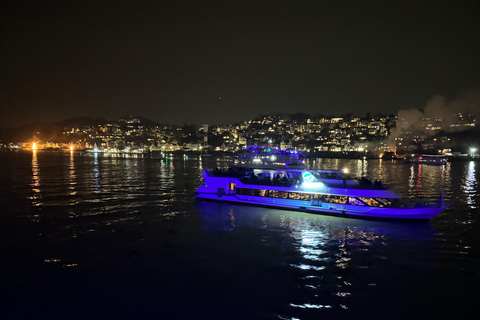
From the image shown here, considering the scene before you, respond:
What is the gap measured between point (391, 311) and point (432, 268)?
14.9 feet

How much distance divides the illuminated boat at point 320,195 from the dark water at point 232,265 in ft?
2.61

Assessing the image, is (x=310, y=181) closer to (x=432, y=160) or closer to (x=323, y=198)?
(x=323, y=198)

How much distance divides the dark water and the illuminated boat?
794 millimetres

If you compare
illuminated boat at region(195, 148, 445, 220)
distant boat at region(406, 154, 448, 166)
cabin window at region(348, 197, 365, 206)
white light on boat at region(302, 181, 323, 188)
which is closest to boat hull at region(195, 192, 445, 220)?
illuminated boat at region(195, 148, 445, 220)

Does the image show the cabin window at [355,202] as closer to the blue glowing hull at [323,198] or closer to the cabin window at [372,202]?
the blue glowing hull at [323,198]

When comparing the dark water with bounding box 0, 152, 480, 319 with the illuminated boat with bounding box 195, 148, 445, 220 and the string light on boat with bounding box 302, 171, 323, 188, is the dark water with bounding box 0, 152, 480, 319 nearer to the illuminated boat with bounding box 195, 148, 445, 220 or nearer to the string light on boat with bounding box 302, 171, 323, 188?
the illuminated boat with bounding box 195, 148, 445, 220

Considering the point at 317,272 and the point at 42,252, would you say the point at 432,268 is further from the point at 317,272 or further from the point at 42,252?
the point at 42,252

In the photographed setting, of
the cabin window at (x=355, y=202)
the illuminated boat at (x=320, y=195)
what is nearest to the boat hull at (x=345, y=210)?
the illuminated boat at (x=320, y=195)

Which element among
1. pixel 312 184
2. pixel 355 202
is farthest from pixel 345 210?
pixel 312 184

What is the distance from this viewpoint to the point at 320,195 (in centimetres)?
2212

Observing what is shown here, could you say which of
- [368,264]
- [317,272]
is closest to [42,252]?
[317,272]

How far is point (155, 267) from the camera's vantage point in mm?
12500

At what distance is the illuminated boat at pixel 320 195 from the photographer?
20.0 m

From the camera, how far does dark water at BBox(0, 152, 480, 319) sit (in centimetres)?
960
